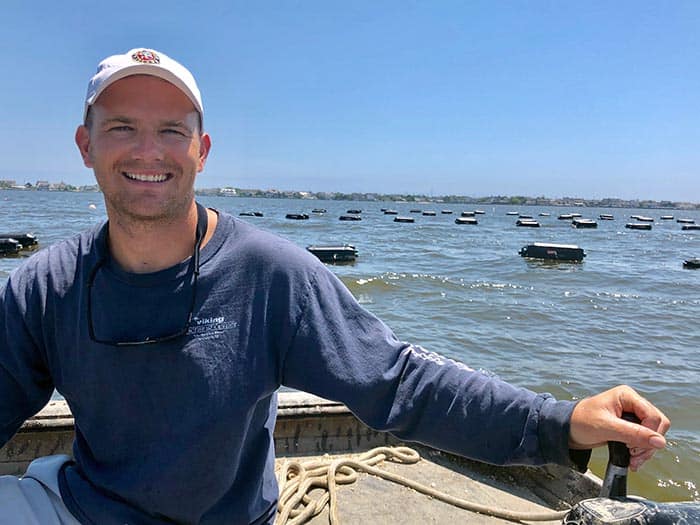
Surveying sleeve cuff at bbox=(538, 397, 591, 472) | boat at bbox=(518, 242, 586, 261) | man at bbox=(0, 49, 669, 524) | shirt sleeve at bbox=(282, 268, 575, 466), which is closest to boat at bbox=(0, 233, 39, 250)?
boat at bbox=(518, 242, 586, 261)

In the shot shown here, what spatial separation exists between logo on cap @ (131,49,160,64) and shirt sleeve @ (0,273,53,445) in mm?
783

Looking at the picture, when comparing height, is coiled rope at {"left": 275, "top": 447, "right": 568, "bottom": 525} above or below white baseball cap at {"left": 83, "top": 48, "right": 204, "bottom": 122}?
below

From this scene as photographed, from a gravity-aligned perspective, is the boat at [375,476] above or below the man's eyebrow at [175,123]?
below

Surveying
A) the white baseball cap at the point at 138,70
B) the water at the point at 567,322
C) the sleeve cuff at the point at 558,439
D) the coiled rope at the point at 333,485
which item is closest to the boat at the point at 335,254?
the water at the point at 567,322

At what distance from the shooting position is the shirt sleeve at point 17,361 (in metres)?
1.69

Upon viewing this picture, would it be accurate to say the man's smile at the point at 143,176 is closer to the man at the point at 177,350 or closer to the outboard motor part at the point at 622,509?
the man at the point at 177,350

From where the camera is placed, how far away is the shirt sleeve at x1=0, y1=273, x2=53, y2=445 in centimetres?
169

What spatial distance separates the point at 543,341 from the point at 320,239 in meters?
26.6

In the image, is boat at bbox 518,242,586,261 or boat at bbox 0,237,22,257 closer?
boat at bbox 0,237,22,257

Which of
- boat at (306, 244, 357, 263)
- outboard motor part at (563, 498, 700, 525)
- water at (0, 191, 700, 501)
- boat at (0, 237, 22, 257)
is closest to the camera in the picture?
outboard motor part at (563, 498, 700, 525)

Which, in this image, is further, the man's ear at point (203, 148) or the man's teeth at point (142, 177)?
the man's ear at point (203, 148)

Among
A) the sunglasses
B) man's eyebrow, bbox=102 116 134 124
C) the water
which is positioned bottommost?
the water

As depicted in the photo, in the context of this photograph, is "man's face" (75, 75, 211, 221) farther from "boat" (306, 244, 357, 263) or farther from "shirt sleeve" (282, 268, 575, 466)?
"boat" (306, 244, 357, 263)

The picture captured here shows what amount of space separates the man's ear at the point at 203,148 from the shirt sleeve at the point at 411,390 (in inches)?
22.2
